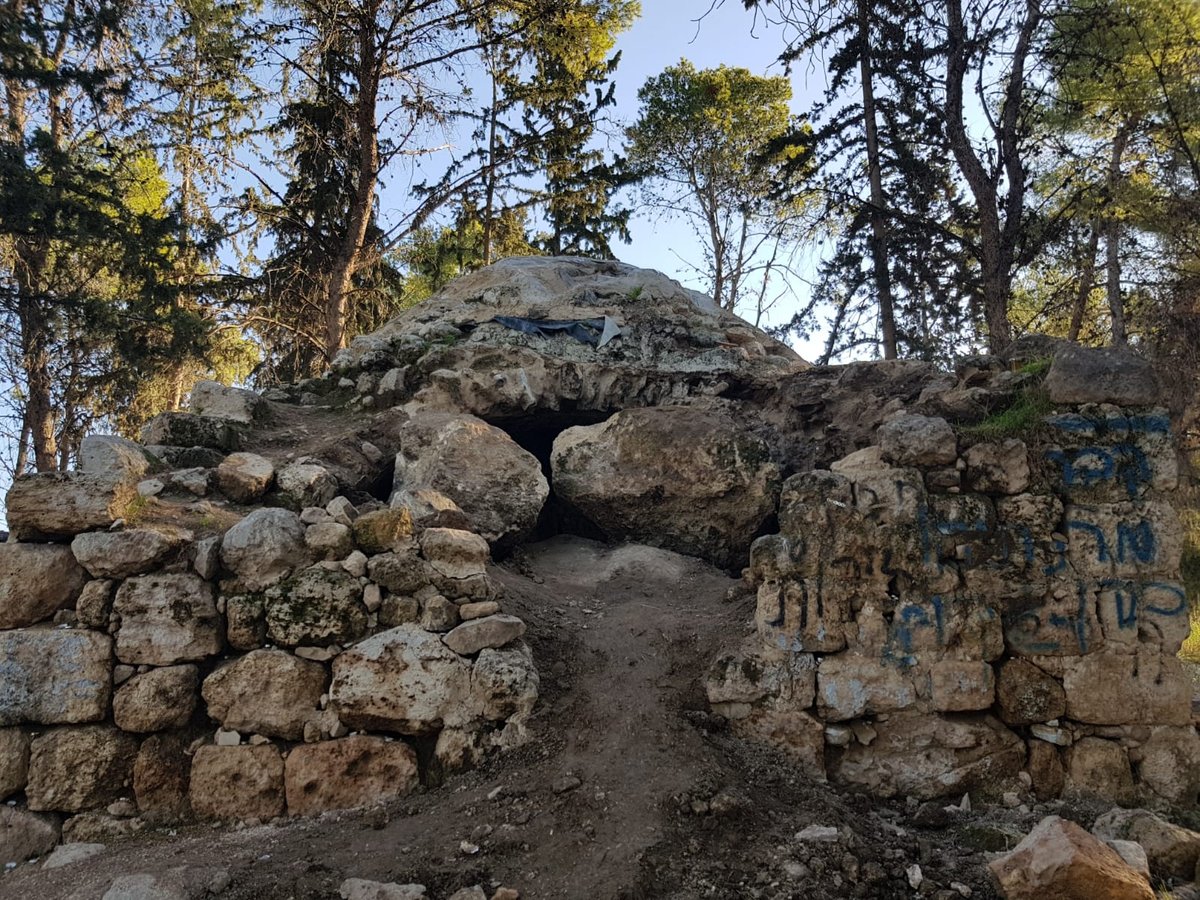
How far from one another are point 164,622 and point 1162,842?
17.1 ft

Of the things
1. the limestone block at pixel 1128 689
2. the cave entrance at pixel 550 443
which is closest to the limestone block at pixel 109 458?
the cave entrance at pixel 550 443

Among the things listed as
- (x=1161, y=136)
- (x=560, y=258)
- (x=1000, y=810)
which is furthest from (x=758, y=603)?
(x=1161, y=136)

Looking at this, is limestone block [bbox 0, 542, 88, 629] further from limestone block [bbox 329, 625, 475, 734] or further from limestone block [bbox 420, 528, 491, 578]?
limestone block [bbox 420, 528, 491, 578]

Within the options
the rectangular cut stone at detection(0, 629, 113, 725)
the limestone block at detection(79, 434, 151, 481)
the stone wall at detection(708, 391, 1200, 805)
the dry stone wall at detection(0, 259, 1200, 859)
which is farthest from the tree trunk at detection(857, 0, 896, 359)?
the rectangular cut stone at detection(0, 629, 113, 725)

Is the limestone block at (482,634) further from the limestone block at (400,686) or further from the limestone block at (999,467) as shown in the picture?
the limestone block at (999,467)

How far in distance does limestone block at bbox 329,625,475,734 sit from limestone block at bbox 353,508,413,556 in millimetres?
542

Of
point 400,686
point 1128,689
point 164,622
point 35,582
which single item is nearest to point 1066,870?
point 1128,689

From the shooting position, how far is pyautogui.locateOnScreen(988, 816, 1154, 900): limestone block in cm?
281

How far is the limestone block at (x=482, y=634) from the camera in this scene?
172 inches

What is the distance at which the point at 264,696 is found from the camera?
13.6 feet

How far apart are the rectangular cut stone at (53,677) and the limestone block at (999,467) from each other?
5299 millimetres

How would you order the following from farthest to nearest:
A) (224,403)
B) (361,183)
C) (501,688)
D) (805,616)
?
(361,183) → (224,403) → (805,616) → (501,688)

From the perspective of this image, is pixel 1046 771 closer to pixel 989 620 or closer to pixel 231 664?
pixel 989 620

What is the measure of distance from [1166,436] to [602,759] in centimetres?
392
